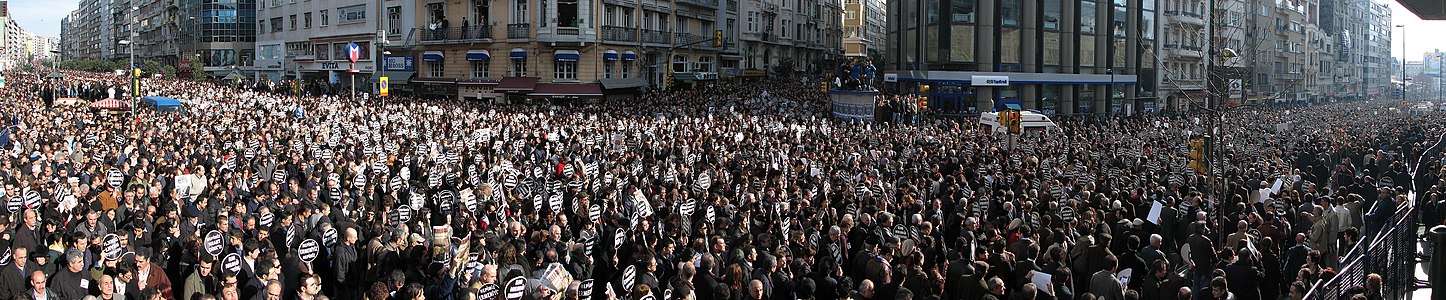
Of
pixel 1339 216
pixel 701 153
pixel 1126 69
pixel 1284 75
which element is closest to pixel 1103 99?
pixel 1126 69

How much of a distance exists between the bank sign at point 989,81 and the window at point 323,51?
40579 millimetres

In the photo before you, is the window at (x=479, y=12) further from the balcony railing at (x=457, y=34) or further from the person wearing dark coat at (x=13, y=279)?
the person wearing dark coat at (x=13, y=279)

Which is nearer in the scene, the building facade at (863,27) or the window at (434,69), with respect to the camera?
the window at (434,69)

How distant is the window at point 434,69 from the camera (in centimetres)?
6150

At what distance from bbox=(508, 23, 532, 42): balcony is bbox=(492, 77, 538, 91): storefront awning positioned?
190cm

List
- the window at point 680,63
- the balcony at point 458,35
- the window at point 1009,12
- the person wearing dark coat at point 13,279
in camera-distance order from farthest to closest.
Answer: the window at point 680,63, the balcony at point 458,35, the window at point 1009,12, the person wearing dark coat at point 13,279

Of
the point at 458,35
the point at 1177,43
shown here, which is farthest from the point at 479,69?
the point at 1177,43

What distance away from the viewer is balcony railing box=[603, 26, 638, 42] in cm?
5741

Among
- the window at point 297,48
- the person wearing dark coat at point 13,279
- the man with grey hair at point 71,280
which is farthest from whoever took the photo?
Result: the window at point 297,48

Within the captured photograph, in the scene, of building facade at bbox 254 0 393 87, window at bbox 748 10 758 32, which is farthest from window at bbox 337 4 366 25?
window at bbox 748 10 758 32

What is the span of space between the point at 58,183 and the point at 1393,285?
17.2 m

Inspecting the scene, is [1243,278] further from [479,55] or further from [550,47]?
[479,55]

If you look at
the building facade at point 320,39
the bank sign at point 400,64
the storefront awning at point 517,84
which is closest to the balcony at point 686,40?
the storefront awning at point 517,84

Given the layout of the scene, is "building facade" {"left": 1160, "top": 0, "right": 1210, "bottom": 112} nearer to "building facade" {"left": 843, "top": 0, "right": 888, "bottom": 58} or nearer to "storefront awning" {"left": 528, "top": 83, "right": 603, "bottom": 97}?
"building facade" {"left": 843, "top": 0, "right": 888, "bottom": 58}
